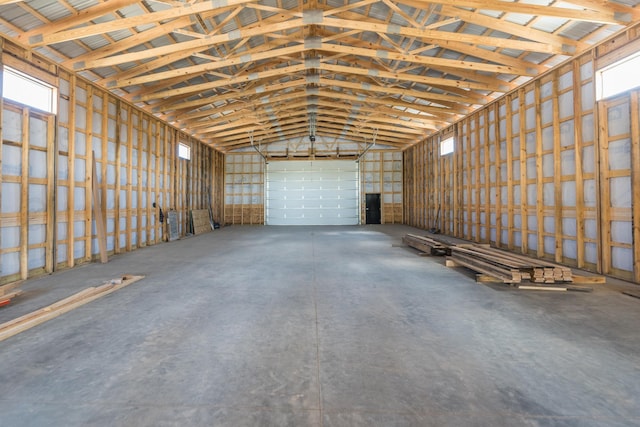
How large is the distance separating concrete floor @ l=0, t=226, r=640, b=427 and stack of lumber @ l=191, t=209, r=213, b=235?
432 inches

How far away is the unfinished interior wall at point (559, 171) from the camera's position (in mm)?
6664

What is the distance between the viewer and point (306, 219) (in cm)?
2270

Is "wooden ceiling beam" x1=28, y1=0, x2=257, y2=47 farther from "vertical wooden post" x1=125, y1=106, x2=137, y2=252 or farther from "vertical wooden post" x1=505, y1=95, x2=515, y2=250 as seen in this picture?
"vertical wooden post" x1=505, y1=95, x2=515, y2=250

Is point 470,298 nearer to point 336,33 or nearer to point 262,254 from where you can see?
point 262,254

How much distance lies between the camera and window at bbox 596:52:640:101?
20.9 feet

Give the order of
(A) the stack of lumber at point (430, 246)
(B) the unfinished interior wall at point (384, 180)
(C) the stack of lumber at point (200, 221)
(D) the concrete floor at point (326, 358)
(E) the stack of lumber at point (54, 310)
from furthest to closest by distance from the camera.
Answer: (B) the unfinished interior wall at point (384, 180)
(C) the stack of lumber at point (200, 221)
(A) the stack of lumber at point (430, 246)
(E) the stack of lumber at point (54, 310)
(D) the concrete floor at point (326, 358)

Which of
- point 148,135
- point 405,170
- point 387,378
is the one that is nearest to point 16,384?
point 387,378

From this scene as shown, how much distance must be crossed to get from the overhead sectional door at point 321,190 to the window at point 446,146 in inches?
301

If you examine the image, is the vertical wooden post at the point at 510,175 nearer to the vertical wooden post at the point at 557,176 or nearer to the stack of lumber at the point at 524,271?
the vertical wooden post at the point at 557,176

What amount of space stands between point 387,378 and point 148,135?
43.7ft

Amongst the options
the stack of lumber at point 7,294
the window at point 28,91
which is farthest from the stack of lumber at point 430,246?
Result: the window at point 28,91

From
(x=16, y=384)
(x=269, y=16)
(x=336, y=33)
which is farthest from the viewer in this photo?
(x=336, y=33)

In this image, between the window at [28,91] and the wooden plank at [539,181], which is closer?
the window at [28,91]

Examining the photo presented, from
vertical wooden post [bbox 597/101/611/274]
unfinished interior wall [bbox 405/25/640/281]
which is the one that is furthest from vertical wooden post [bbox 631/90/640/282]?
vertical wooden post [bbox 597/101/611/274]
